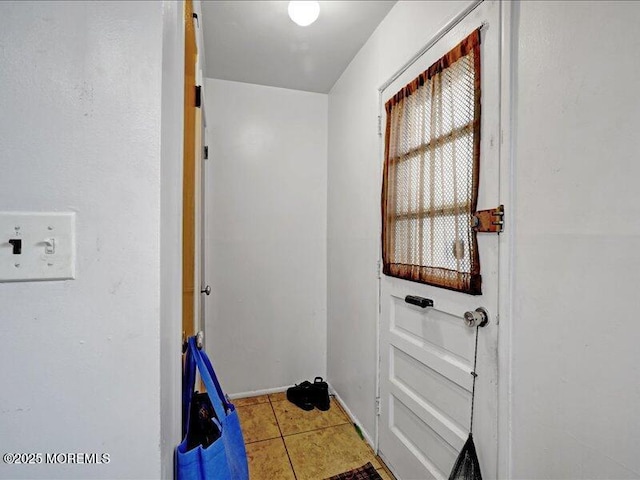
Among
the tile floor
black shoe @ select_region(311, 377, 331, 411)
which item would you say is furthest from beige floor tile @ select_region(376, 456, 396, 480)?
black shoe @ select_region(311, 377, 331, 411)

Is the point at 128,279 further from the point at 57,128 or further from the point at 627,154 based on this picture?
the point at 627,154

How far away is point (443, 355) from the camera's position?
4.55 ft

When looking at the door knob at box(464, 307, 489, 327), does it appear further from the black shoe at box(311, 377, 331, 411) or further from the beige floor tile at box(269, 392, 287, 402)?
A: the beige floor tile at box(269, 392, 287, 402)

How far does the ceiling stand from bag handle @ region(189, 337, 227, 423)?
1.87 metres

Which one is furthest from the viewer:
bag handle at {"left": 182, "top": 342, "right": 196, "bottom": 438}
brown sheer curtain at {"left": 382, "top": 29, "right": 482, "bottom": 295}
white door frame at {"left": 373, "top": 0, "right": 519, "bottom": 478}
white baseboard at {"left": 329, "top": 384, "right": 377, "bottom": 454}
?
white baseboard at {"left": 329, "top": 384, "right": 377, "bottom": 454}

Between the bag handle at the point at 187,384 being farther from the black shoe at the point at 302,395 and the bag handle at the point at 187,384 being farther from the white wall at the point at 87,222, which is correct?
the black shoe at the point at 302,395

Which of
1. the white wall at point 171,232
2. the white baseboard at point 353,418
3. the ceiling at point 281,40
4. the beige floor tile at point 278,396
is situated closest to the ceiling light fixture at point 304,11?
the ceiling at point 281,40

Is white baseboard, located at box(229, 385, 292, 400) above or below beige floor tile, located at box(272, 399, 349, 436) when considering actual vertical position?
above

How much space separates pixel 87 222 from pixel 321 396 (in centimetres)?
230

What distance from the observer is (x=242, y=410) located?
96.0 inches

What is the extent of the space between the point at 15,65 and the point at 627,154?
133 cm

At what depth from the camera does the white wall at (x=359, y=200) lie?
5.72 ft

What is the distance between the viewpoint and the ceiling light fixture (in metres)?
1.67

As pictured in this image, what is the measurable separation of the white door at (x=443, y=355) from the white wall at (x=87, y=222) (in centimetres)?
107
